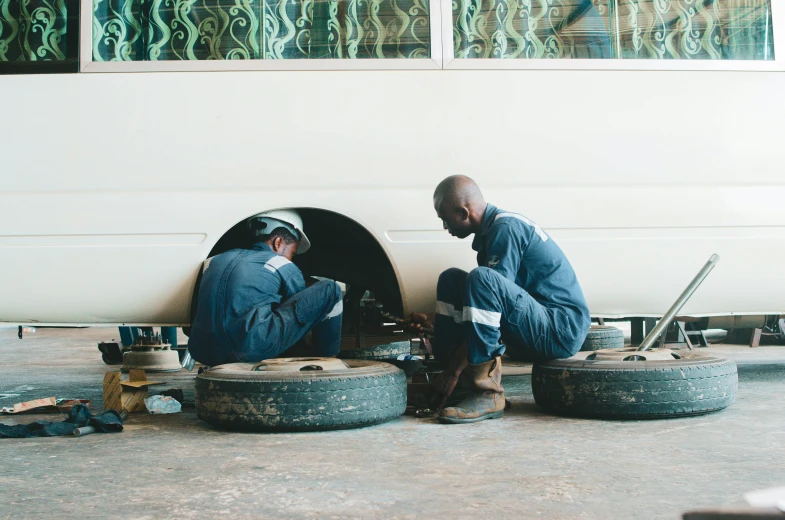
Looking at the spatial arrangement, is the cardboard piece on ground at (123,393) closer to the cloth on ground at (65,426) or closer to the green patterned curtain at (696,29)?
the cloth on ground at (65,426)

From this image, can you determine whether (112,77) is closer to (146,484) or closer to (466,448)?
(146,484)

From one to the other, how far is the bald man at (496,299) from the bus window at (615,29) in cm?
63

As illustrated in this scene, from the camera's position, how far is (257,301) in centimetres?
309

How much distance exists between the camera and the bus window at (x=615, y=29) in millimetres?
3012

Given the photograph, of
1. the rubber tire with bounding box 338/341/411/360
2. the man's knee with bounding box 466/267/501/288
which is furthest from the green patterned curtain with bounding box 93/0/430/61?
the rubber tire with bounding box 338/341/411/360

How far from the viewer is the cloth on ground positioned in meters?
2.59

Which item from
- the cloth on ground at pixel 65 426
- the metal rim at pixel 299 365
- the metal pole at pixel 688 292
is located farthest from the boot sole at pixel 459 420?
the cloth on ground at pixel 65 426

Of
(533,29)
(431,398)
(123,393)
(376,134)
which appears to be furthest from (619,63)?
(123,393)

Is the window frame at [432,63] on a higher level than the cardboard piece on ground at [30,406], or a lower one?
higher

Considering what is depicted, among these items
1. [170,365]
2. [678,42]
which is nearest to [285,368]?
[678,42]

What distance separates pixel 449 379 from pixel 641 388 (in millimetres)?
723

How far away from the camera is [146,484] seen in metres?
1.91

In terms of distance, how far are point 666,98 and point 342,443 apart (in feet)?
6.32

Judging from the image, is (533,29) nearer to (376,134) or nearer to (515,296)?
(376,134)
